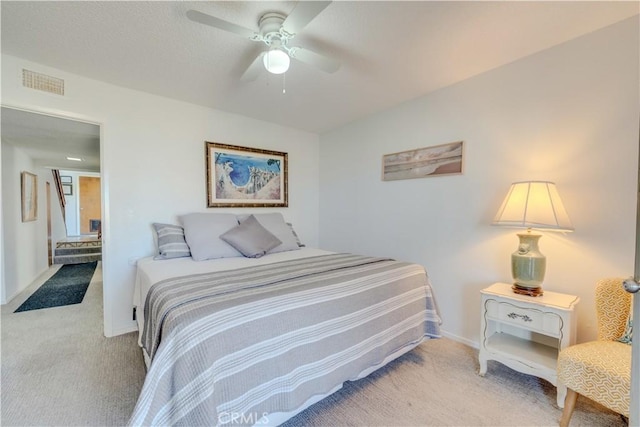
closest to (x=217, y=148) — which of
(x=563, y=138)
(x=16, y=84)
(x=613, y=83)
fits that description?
(x=16, y=84)

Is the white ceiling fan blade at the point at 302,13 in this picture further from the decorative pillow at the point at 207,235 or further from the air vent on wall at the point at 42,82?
the air vent on wall at the point at 42,82

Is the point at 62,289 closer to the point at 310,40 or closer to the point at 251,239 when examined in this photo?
the point at 251,239

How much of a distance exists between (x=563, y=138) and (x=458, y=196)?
2.71 feet

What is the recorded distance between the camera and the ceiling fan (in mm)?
1360

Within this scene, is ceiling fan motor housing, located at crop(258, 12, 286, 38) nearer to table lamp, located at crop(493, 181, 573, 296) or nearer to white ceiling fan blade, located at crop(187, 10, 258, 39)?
white ceiling fan blade, located at crop(187, 10, 258, 39)

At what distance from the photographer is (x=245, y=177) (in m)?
3.38

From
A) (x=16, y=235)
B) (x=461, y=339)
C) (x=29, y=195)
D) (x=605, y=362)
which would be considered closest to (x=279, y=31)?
(x=605, y=362)

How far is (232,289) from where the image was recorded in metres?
1.49

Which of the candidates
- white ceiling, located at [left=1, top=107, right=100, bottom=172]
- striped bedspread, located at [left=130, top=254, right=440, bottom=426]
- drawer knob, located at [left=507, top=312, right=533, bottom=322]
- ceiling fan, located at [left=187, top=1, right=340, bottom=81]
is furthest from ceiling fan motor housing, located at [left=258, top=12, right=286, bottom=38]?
drawer knob, located at [left=507, top=312, right=533, bottom=322]

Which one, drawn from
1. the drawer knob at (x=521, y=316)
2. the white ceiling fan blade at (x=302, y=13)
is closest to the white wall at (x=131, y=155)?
the white ceiling fan blade at (x=302, y=13)

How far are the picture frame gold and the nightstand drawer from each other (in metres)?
5.92

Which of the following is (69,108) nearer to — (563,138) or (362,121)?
(362,121)

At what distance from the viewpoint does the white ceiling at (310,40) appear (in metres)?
1.57

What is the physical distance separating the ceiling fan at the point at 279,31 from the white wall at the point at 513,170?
1437mm
